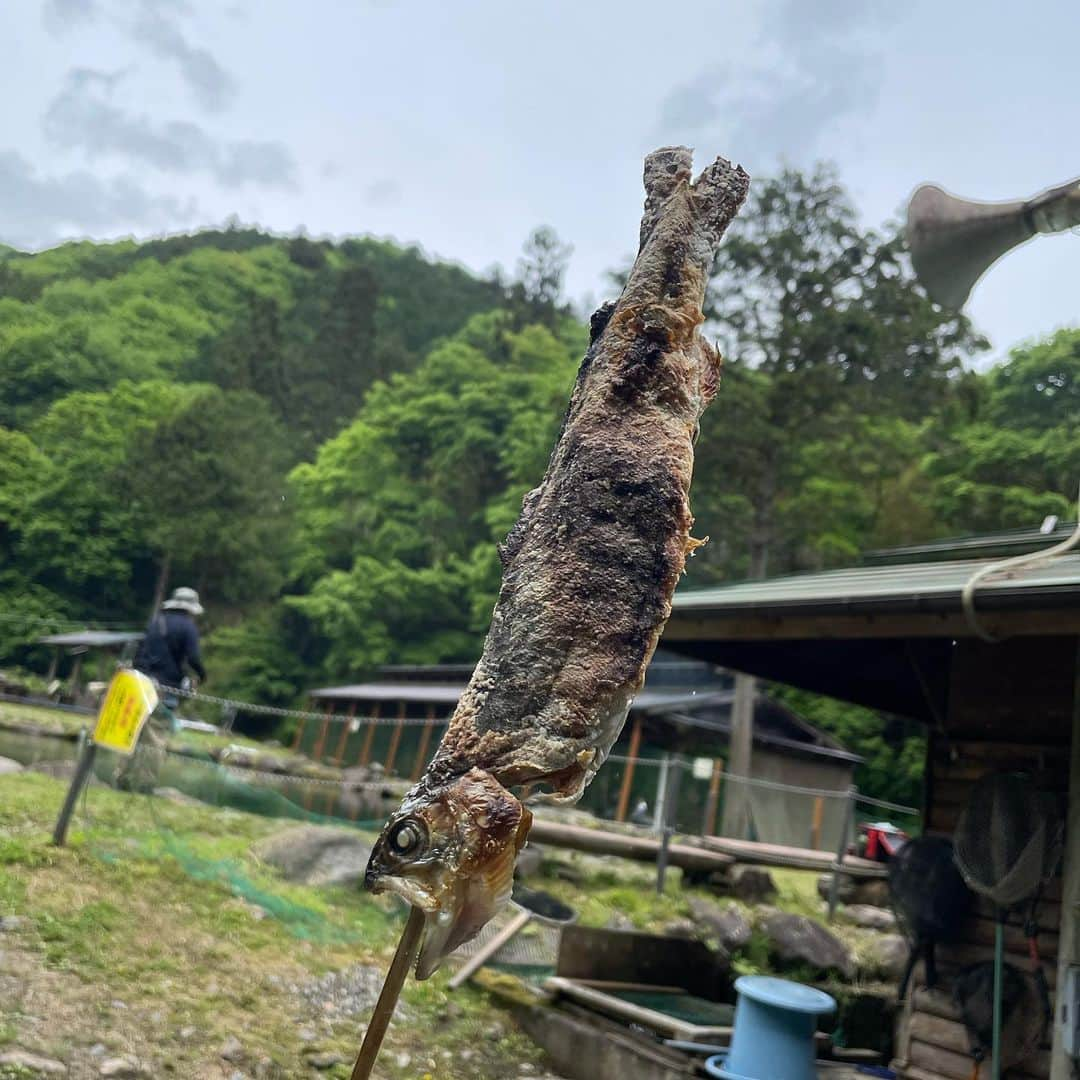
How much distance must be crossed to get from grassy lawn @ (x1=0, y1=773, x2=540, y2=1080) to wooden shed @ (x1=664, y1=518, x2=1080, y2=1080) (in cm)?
232

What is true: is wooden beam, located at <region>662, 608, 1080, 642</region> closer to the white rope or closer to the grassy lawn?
the white rope

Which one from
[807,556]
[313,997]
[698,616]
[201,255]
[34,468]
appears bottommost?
[313,997]

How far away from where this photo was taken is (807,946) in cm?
869

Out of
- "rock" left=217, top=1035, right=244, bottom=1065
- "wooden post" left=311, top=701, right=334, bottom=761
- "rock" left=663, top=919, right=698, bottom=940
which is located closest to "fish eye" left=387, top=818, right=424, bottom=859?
"rock" left=217, top=1035, right=244, bottom=1065

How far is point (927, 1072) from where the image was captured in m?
4.97

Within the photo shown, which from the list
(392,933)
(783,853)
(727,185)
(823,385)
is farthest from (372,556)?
(727,185)

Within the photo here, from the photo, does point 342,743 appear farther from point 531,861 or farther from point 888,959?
point 888,959

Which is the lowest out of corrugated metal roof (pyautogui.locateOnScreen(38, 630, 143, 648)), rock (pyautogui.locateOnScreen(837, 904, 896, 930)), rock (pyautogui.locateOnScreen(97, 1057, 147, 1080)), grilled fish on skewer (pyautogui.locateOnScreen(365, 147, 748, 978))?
rock (pyautogui.locateOnScreen(97, 1057, 147, 1080))

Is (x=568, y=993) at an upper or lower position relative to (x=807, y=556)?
lower

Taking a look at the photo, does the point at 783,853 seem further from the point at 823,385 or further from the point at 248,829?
the point at 823,385

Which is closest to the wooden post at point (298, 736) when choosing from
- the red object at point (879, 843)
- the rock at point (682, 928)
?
the red object at point (879, 843)

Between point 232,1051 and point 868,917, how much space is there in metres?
8.32

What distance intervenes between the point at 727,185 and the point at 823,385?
1890cm

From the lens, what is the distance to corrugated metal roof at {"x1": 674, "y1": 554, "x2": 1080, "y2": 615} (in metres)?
3.83
